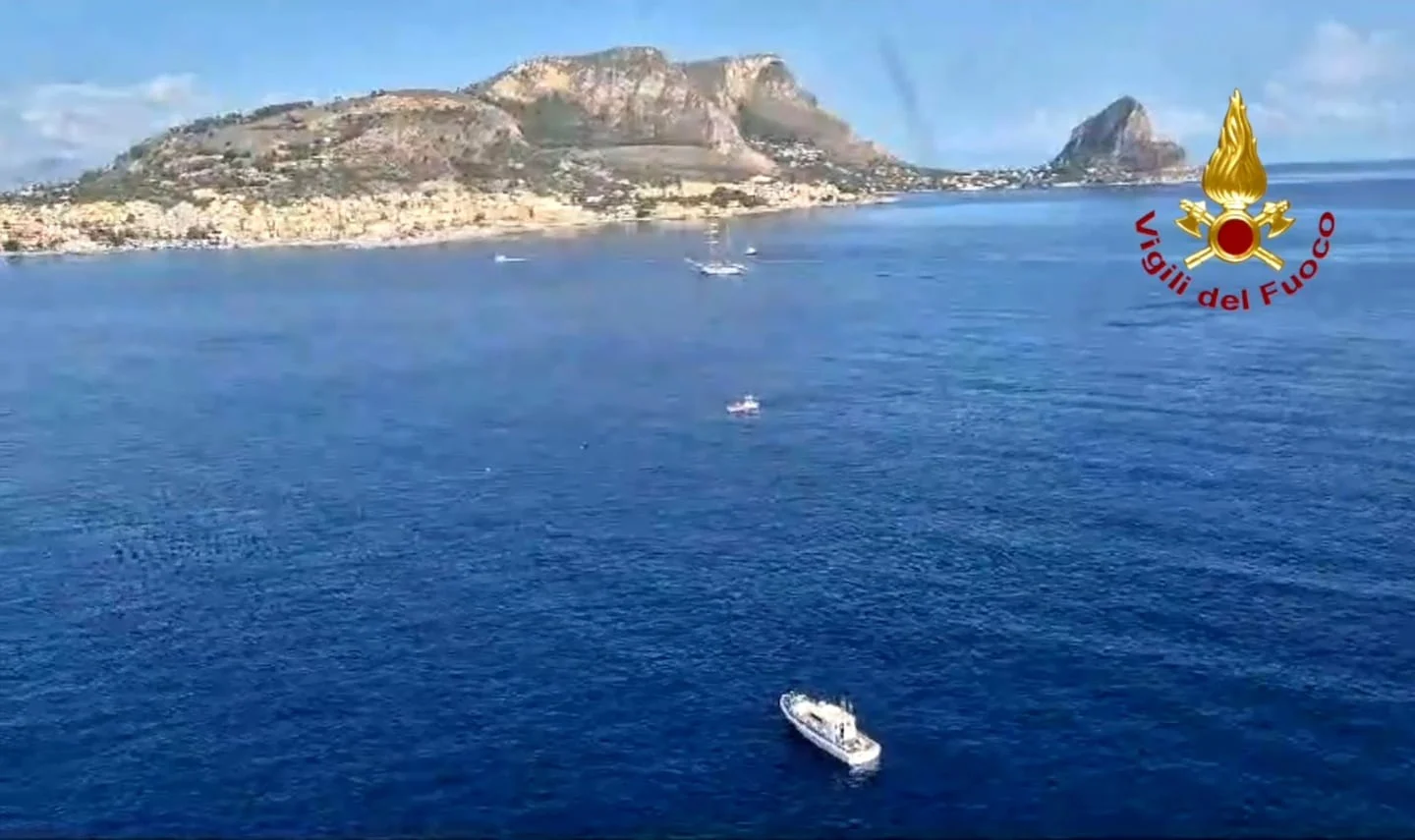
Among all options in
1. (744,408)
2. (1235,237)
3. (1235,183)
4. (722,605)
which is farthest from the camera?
(744,408)

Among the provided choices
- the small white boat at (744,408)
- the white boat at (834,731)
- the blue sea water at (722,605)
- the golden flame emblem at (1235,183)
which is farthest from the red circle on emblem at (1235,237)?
the small white boat at (744,408)

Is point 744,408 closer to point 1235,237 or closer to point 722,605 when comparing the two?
point 722,605

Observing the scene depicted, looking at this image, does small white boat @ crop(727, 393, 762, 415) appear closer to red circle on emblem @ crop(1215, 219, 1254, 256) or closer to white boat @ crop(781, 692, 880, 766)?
red circle on emblem @ crop(1215, 219, 1254, 256)

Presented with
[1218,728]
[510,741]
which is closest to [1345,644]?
[1218,728]

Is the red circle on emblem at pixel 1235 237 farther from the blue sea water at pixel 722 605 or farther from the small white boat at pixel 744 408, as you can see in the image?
the small white boat at pixel 744 408

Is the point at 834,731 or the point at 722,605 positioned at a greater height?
the point at 722,605

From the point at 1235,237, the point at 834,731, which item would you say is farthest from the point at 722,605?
the point at 1235,237
